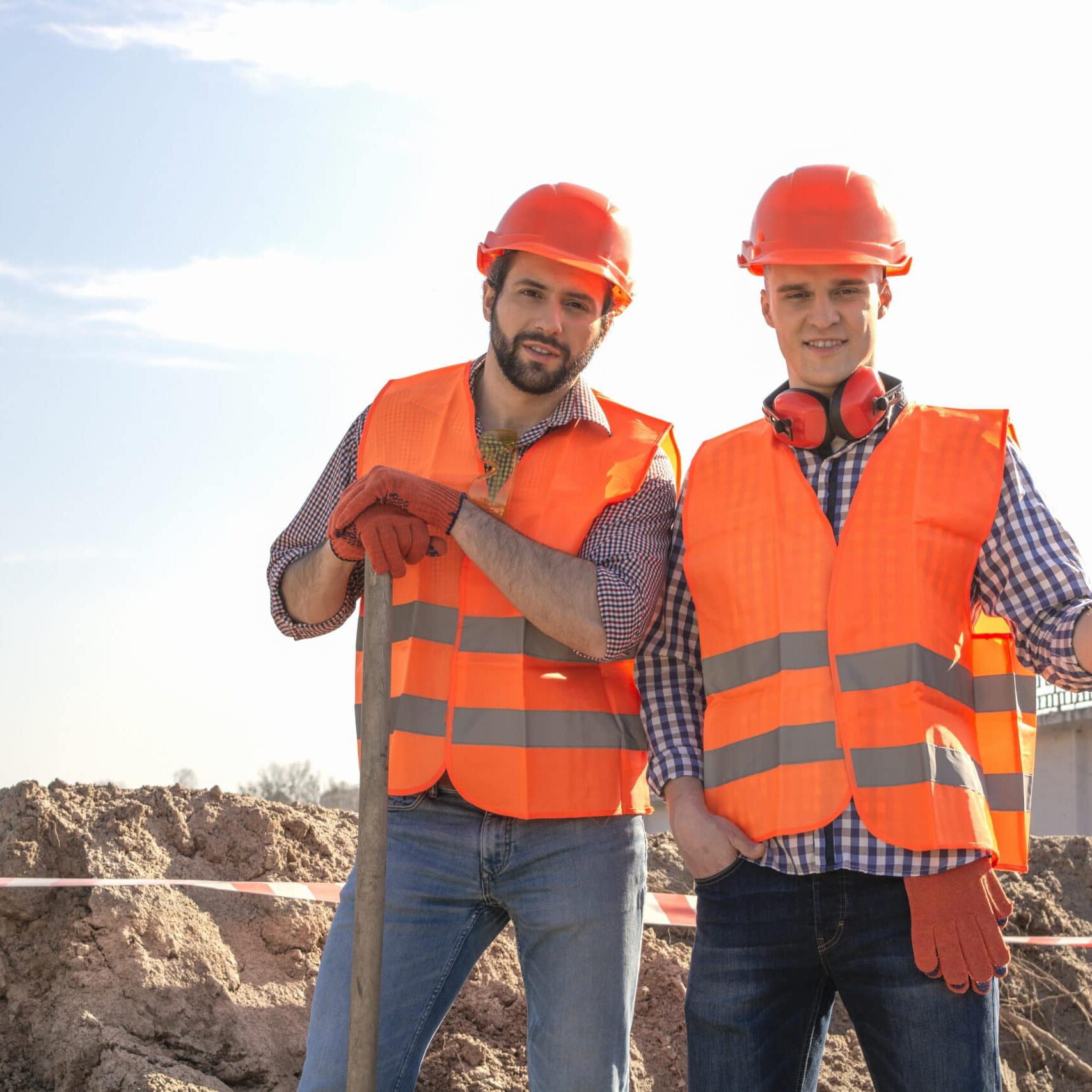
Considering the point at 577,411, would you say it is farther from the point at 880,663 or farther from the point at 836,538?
the point at 880,663

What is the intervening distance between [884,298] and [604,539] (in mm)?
1003

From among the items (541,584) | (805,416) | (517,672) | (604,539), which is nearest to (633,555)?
(604,539)

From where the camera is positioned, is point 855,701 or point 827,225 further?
point 827,225

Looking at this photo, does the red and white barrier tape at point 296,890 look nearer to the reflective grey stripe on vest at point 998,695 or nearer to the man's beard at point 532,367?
the reflective grey stripe on vest at point 998,695

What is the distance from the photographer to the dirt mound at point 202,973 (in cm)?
540

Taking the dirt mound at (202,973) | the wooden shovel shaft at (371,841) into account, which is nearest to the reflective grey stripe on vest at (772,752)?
the wooden shovel shaft at (371,841)

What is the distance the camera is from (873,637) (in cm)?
310

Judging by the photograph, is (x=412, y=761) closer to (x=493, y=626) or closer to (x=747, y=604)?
(x=493, y=626)

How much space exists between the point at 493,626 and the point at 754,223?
1300 mm

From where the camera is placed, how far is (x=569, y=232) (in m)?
3.77

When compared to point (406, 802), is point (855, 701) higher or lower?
higher

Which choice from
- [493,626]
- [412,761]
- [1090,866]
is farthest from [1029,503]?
[1090,866]

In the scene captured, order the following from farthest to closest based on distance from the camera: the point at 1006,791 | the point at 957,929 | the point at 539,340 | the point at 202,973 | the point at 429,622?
the point at 202,973 → the point at 539,340 → the point at 429,622 → the point at 1006,791 → the point at 957,929

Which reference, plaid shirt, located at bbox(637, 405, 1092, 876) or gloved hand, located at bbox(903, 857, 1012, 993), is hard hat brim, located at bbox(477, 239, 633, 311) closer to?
plaid shirt, located at bbox(637, 405, 1092, 876)
